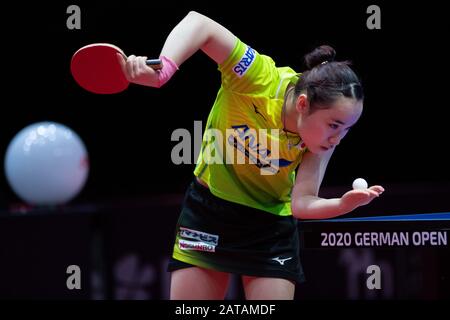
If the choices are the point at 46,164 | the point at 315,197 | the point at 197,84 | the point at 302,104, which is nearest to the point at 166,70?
the point at 302,104

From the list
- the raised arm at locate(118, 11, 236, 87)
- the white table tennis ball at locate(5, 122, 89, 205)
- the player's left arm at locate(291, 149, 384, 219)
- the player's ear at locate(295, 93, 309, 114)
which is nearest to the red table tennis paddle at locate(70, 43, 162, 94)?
the raised arm at locate(118, 11, 236, 87)

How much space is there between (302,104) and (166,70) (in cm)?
54

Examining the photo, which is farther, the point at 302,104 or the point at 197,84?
the point at 197,84

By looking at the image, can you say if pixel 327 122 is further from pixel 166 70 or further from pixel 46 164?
pixel 46 164

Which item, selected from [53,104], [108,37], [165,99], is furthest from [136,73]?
[53,104]

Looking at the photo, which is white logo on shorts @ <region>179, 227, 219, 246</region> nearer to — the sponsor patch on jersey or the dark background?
the sponsor patch on jersey

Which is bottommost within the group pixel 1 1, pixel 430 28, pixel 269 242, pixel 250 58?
pixel 269 242

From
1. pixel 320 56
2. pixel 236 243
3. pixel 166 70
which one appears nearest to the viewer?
pixel 166 70

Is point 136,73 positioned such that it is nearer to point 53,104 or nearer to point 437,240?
point 437,240

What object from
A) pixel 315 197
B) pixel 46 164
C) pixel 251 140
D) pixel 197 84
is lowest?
pixel 315 197

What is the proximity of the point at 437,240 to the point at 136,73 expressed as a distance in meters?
1.37

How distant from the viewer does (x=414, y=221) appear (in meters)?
3.08

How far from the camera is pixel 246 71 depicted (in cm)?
277

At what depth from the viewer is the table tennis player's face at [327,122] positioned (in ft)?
8.71
